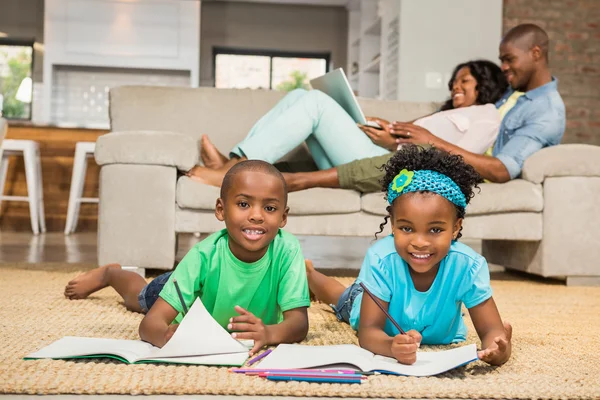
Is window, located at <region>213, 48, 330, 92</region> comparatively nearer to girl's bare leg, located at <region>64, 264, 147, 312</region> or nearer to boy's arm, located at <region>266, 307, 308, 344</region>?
girl's bare leg, located at <region>64, 264, 147, 312</region>

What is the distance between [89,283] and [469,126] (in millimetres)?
1507

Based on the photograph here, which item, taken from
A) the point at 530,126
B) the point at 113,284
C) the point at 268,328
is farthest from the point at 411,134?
the point at 268,328

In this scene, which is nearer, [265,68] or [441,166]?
[441,166]

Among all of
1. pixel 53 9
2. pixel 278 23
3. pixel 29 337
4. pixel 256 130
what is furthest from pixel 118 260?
pixel 278 23

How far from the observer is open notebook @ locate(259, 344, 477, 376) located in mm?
1093

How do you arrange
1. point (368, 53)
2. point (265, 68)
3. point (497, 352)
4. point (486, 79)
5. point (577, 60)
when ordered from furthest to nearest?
point (265, 68) → point (368, 53) → point (577, 60) → point (486, 79) → point (497, 352)

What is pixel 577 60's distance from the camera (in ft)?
21.1

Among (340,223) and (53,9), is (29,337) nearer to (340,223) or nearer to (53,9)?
(340,223)

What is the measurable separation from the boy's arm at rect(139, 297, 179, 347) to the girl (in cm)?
34

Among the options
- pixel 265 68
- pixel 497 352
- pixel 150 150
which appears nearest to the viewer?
pixel 497 352

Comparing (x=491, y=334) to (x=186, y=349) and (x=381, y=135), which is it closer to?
(x=186, y=349)

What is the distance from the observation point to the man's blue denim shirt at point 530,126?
104 inches

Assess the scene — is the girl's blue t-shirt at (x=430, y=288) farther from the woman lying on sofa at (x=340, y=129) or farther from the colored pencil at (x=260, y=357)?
the woman lying on sofa at (x=340, y=129)

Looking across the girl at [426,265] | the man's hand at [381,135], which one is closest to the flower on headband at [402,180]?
the girl at [426,265]
